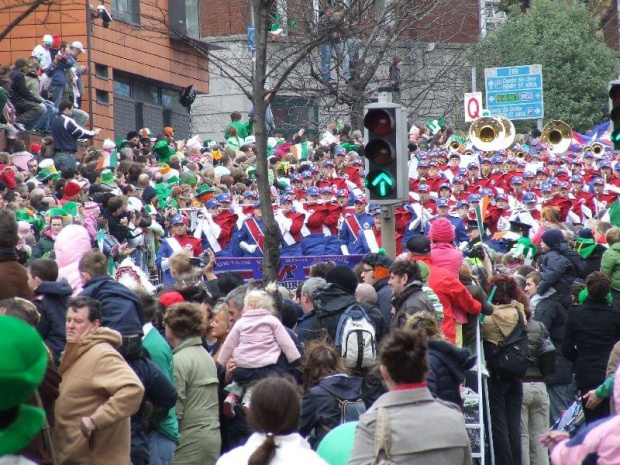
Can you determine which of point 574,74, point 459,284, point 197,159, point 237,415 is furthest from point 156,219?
point 574,74

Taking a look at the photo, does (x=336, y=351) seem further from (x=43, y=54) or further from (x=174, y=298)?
(x=43, y=54)

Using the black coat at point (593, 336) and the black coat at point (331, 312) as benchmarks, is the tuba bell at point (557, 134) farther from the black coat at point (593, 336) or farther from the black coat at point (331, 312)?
the black coat at point (331, 312)

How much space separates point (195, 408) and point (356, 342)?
1.18 meters

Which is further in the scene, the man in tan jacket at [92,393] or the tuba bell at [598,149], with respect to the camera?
the tuba bell at [598,149]

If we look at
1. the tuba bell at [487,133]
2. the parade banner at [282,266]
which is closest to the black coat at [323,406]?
the parade banner at [282,266]

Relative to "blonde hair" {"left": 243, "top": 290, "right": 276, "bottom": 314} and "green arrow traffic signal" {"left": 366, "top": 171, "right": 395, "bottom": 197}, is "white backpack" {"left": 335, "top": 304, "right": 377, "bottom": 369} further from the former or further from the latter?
"green arrow traffic signal" {"left": 366, "top": 171, "right": 395, "bottom": 197}

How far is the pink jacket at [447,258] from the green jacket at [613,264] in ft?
7.63

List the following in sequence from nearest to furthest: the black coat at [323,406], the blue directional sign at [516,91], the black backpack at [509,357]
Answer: the black coat at [323,406], the black backpack at [509,357], the blue directional sign at [516,91]

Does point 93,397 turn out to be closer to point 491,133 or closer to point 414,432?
point 414,432

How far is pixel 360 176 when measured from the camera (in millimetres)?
28172

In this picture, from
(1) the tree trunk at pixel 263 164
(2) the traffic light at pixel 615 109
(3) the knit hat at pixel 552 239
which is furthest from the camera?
(3) the knit hat at pixel 552 239

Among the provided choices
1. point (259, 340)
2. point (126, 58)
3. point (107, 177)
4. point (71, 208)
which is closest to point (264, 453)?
point (259, 340)

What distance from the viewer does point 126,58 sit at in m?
35.6

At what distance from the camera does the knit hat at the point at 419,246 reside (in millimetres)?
11273
